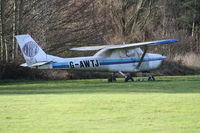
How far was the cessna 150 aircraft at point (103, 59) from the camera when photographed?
96.4 feet

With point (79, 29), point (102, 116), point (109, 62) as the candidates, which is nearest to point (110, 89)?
Result: point (109, 62)

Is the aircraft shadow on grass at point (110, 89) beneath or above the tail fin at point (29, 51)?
beneath

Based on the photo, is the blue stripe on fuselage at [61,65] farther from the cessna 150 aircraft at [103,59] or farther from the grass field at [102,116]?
the grass field at [102,116]

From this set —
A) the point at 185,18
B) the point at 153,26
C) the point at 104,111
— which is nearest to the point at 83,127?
the point at 104,111

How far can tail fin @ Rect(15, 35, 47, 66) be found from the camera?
3002 cm

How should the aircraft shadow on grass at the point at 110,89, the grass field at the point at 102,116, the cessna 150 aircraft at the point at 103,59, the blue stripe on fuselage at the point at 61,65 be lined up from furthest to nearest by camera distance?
1. the cessna 150 aircraft at the point at 103,59
2. the blue stripe on fuselage at the point at 61,65
3. the aircraft shadow on grass at the point at 110,89
4. the grass field at the point at 102,116

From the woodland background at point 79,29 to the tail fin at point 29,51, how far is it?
14.1 feet

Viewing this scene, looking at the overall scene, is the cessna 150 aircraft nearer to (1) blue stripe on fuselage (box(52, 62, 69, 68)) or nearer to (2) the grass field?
(1) blue stripe on fuselage (box(52, 62, 69, 68))

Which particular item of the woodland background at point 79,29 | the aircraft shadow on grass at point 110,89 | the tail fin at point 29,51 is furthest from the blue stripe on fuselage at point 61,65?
the woodland background at point 79,29

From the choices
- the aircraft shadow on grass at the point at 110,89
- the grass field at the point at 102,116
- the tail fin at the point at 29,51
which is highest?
the tail fin at the point at 29,51

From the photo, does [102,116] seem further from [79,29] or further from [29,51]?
[79,29]

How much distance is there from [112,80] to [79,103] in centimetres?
1534

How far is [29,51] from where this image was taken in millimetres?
30156

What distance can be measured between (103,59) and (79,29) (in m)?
9.84
